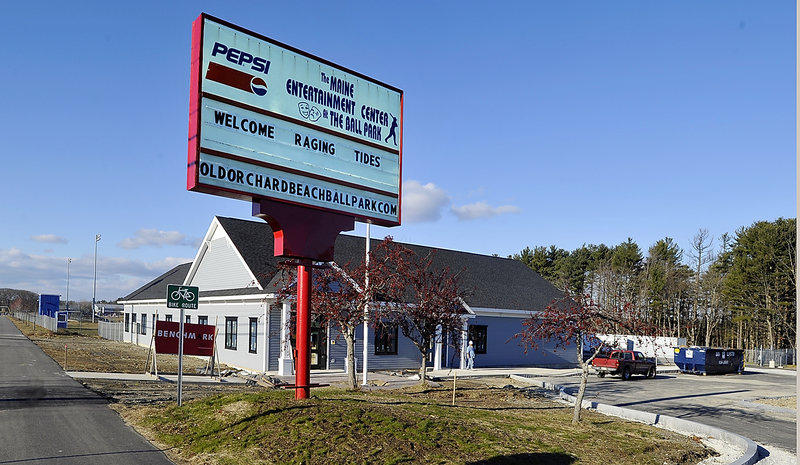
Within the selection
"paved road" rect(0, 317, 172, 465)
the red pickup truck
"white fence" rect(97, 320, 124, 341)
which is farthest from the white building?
"white fence" rect(97, 320, 124, 341)

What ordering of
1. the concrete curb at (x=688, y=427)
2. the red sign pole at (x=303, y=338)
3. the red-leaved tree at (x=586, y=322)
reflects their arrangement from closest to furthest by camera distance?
the concrete curb at (x=688, y=427) → the red sign pole at (x=303, y=338) → the red-leaved tree at (x=586, y=322)

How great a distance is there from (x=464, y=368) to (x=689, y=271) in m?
53.9

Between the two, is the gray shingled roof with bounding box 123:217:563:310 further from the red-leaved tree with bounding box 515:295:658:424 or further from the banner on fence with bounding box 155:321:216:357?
the red-leaved tree with bounding box 515:295:658:424

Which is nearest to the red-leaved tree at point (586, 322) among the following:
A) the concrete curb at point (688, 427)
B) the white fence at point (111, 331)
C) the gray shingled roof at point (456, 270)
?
the concrete curb at point (688, 427)

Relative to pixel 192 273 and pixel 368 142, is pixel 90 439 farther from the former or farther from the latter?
pixel 192 273

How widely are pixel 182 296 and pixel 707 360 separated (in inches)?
1379

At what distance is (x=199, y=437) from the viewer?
1200 centimetres

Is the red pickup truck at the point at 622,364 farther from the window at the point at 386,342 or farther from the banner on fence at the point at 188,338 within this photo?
the banner on fence at the point at 188,338

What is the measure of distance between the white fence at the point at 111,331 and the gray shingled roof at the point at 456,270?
341 centimetres

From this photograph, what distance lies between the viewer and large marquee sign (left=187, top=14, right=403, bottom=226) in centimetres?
1191

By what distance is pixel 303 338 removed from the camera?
1352cm

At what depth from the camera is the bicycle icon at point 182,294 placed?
52.4 feet

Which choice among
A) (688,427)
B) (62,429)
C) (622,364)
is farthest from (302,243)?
(622,364)

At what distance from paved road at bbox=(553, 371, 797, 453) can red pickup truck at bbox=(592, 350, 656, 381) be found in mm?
518
